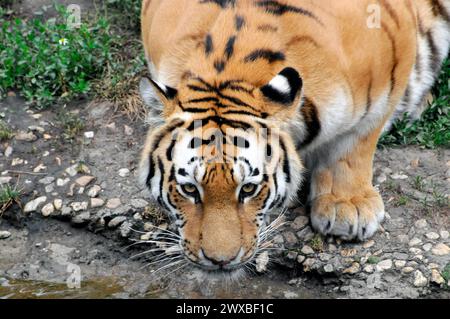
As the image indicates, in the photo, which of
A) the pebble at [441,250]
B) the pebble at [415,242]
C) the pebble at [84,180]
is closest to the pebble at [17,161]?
the pebble at [84,180]

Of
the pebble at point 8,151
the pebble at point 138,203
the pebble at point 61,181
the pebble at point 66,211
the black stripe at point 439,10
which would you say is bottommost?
the pebble at point 66,211

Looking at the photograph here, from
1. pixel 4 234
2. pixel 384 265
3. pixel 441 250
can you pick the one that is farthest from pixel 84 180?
pixel 441 250

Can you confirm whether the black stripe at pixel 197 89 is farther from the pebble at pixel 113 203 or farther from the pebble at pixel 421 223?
the pebble at pixel 421 223

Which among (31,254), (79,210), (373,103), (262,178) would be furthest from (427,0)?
(31,254)

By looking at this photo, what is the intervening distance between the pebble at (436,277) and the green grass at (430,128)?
942 millimetres

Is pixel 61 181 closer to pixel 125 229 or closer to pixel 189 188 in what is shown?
pixel 125 229

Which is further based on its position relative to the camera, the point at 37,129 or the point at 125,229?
the point at 37,129

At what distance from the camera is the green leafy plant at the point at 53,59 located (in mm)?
4703

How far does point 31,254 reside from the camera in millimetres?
3996

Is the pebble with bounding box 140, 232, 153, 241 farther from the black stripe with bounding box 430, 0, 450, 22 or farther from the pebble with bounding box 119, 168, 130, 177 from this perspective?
the black stripe with bounding box 430, 0, 450, 22

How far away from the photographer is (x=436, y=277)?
3.57 metres

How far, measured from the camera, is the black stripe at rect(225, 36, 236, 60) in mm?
3033

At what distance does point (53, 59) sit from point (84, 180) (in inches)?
37.0

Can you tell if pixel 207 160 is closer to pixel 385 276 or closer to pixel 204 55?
pixel 204 55
